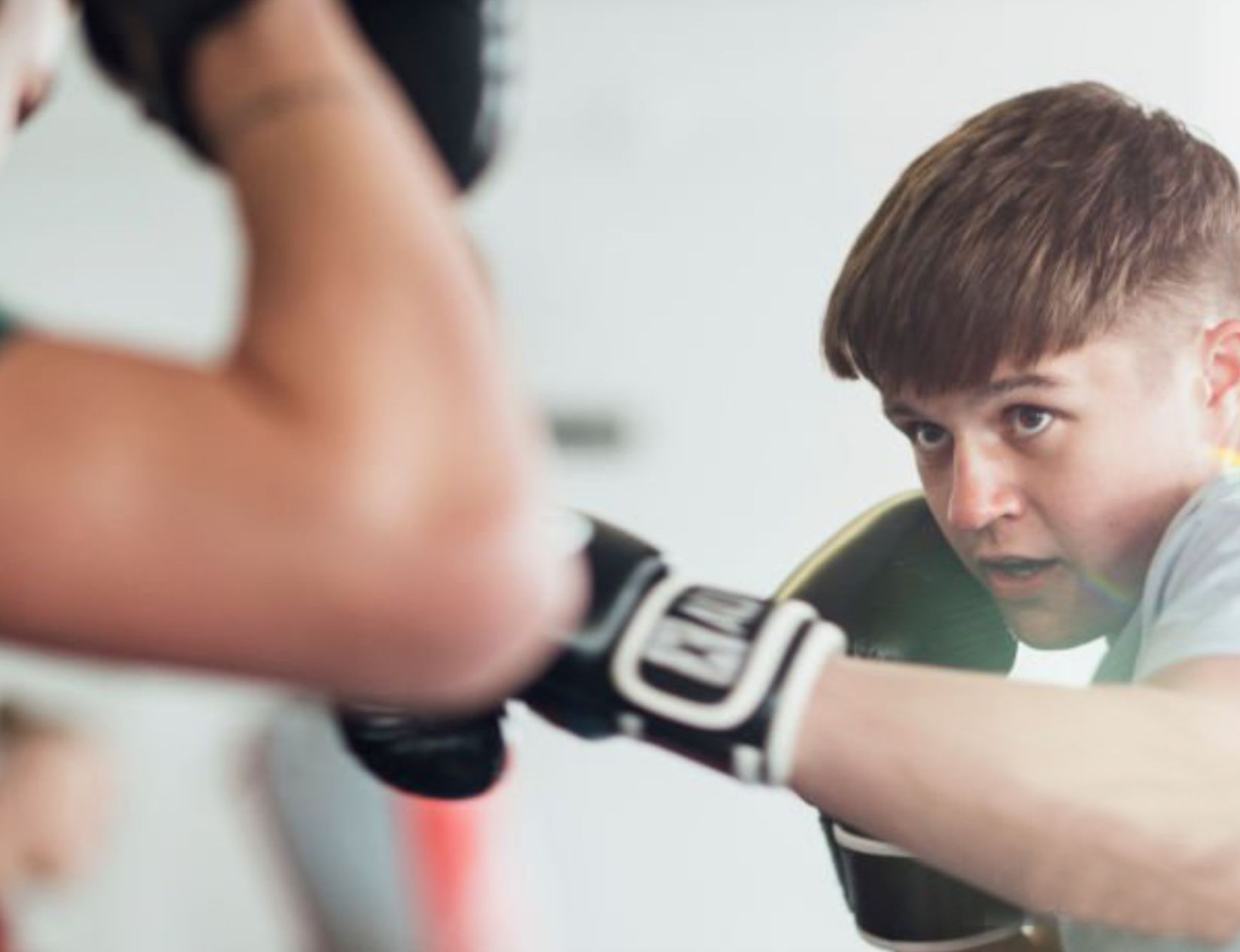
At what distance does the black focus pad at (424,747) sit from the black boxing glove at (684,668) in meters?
0.11

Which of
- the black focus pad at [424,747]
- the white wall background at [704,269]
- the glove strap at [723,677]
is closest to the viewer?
the glove strap at [723,677]

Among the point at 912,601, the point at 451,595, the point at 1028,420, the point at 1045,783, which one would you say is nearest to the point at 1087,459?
the point at 1028,420

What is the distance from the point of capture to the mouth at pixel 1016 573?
3.09 ft

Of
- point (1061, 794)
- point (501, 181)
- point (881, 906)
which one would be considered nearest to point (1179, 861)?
point (1061, 794)

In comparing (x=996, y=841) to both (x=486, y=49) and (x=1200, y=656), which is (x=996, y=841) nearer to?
(x=1200, y=656)

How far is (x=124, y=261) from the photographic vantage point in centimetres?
123

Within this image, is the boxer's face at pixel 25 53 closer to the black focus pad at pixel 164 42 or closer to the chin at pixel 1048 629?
the black focus pad at pixel 164 42

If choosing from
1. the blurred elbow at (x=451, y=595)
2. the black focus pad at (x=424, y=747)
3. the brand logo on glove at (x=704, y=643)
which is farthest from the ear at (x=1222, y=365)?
the blurred elbow at (x=451, y=595)

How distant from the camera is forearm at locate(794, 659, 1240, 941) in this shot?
72cm

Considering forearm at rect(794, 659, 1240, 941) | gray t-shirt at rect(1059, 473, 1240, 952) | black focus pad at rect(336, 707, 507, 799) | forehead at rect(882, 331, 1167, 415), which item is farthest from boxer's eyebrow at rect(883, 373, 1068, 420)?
black focus pad at rect(336, 707, 507, 799)

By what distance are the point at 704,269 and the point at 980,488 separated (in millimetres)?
263

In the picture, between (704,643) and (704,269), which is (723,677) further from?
(704,269)

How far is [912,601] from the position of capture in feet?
3.27

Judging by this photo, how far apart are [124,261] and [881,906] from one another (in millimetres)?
735
